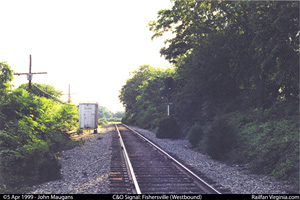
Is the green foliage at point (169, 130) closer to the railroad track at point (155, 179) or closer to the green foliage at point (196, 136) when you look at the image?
the green foliage at point (196, 136)

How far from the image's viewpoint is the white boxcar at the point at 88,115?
84.6ft

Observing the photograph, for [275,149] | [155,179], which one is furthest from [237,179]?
[155,179]

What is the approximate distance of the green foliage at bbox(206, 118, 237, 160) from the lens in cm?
1306

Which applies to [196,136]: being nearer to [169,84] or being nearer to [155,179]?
[155,179]

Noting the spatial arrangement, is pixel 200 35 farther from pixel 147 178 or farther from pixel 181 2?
pixel 147 178

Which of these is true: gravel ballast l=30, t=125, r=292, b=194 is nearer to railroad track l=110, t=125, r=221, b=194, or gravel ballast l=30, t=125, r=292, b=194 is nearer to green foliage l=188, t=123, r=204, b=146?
railroad track l=110, t=125, r=221, b=194

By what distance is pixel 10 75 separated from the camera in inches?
570

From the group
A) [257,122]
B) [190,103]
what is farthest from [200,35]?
[257,122]

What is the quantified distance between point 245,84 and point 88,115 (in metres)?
15.1

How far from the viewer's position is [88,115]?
26016 millimetres

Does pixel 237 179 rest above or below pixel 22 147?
below

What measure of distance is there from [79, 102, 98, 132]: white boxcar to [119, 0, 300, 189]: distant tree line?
8134mm

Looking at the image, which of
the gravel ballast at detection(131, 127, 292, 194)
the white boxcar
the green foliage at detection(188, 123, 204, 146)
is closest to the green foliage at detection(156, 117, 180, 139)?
the green foliage at detection(188, 123, 204, 146)

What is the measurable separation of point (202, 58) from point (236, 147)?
8649 mm
